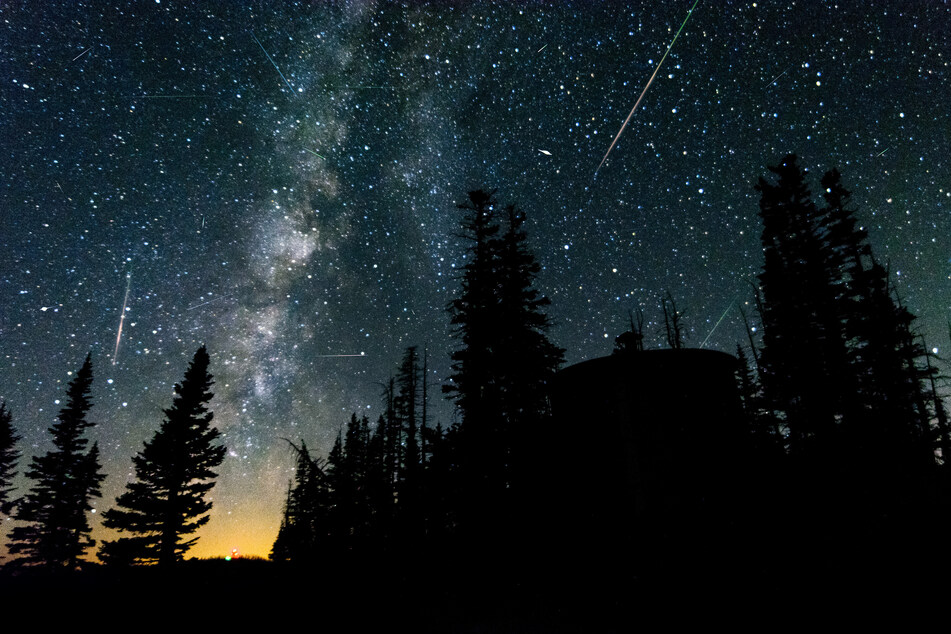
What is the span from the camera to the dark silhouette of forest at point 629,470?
388 inches

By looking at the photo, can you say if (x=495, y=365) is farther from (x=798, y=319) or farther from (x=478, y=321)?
(x=798, y=319)

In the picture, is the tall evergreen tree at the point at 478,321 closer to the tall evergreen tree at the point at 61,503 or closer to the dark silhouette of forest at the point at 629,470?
the dark silhouette of forest at the point at 629,470

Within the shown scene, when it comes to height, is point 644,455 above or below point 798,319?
below

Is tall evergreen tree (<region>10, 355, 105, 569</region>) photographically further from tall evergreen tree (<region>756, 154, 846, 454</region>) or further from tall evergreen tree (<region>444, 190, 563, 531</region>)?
tall evergreen tree (<region>756, 154, 846, 454</region>)

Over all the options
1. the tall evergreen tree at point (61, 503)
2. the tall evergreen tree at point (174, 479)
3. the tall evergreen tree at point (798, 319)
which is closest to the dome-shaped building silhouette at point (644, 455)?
the tall evergreen tree at point (798, 319)

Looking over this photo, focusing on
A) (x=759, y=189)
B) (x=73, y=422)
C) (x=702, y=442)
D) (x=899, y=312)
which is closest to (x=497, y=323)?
(x=702, y=442)

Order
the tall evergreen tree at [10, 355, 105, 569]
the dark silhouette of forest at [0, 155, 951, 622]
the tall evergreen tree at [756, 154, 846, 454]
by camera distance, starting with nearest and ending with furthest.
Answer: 1. the dark silhouette of forest at [0, 155, 951, 622]
2. the tall evergreen tree at [756, 154, 846, 454]
3. the tall evergreen tree at [10, 355, 105, 569]

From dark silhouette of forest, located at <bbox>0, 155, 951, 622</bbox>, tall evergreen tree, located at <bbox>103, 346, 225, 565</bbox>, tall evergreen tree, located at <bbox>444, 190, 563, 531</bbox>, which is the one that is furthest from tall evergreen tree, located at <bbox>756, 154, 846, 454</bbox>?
tall evergreen tree, located at <bbox>103, 346, 225, 565</bbox>

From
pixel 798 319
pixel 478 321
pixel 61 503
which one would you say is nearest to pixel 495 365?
pixel 478 321

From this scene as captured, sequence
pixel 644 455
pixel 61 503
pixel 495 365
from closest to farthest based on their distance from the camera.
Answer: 1. pixel 644 455
2. pixel 495 365
3. pixel 61 503

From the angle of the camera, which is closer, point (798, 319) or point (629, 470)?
point (629, 470)

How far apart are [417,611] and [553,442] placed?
9093mm

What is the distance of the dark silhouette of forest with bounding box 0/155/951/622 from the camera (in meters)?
9.84

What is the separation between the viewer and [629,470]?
14867mm
